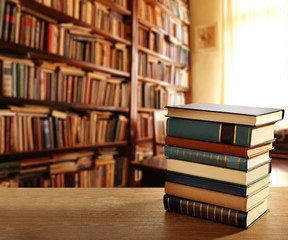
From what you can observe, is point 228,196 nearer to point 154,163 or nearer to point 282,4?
point 154,163

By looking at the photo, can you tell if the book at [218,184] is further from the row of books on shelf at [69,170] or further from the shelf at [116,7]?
the shelf at [116,7]

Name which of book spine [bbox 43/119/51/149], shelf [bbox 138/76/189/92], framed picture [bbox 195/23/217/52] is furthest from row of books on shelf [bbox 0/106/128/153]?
framed picture [bbox 195/23/217/52]

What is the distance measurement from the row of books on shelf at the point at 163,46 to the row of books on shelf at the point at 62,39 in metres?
0.51

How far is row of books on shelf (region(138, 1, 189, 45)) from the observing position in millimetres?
3295

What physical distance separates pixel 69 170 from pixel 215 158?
6.59ft

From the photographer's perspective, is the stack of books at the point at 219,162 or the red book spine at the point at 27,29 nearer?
the stack of books at the point at 219,162

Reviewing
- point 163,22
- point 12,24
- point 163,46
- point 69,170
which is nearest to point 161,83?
point 163,46

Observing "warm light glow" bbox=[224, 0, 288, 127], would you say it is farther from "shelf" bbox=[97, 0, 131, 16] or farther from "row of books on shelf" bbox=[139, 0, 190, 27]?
"shelf" bbox=[97, 0, 131, 16]

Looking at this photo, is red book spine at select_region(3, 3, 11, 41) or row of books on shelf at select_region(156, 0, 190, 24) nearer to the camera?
red book spine at select_region(3, 3, 11, 41)

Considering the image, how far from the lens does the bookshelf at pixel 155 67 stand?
9.84ft

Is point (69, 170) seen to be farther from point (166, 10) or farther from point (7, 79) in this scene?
point (166, 10)

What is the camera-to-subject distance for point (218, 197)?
475 millimetres

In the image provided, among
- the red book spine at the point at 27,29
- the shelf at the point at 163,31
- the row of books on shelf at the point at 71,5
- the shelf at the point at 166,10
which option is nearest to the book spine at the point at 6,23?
the red book spine at the point at 27,29

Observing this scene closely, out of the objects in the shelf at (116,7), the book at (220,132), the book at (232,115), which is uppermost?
the shelf at (116,7)
